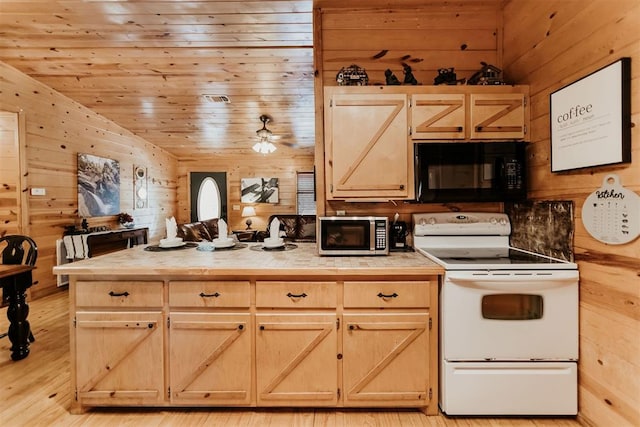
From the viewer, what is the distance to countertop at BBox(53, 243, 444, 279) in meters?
1.77

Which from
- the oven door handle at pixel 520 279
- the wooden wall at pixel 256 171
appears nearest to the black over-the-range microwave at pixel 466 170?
the oven door handle at pixel 520 279

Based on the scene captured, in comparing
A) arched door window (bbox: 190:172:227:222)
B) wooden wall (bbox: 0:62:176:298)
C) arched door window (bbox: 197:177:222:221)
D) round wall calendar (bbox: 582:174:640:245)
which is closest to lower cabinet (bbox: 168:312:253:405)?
round wall calendar (bbox: 582:174:640:245)

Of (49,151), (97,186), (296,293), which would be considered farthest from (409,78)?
(97,186)

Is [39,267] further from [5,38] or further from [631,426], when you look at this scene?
[631,426]

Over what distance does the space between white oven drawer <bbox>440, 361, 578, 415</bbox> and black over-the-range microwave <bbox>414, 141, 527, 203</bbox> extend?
3.30 ft

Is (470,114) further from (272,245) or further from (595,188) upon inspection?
(272,245)

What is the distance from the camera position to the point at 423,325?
1798mm

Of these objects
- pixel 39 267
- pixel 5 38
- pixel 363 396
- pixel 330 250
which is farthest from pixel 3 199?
pixel 363 396

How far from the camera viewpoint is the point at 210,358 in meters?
1.82

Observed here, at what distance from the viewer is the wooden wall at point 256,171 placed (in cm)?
785

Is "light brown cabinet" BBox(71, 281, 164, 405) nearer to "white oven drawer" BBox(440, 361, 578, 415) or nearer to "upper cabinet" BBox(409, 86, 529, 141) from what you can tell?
"white oven drawer" BBox(440, 361, 578, 415)

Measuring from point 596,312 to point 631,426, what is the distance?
502mm

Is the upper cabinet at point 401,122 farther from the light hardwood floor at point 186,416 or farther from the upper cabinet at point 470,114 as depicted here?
the light hardwood floor at point 186,416

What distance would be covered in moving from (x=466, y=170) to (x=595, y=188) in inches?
26.5
